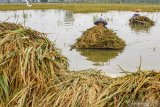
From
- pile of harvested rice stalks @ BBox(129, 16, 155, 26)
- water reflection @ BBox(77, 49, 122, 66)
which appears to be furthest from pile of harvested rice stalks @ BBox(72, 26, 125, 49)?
pile of harvested rice stalks @ BBox(129, 16, 155, 26)

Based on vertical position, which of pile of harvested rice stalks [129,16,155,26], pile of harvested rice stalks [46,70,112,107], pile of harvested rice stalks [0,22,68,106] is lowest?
pile of harvested rice stalks [129,16,155,26]

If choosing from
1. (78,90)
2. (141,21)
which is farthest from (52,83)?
(141,21)

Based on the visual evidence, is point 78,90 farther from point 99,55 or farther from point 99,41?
point 99,41

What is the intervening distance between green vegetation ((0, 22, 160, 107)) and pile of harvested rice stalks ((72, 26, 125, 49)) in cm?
696

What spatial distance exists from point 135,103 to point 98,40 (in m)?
8.15

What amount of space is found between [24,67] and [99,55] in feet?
21.8

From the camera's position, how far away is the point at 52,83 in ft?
16.3

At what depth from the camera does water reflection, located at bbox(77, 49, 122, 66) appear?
10.8m

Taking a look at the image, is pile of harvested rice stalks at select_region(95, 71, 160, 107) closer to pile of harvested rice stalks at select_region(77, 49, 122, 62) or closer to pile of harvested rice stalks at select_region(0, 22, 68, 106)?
pile of harvested rice stalks at select_region(0, 22, 68, 106)

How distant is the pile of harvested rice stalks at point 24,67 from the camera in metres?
4.84

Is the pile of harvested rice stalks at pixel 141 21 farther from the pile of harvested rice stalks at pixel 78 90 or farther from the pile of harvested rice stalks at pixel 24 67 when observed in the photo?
the pile of harvested rice stalks at pixel 78 90

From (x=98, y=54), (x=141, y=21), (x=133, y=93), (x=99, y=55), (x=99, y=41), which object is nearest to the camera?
(x=133, y=93)

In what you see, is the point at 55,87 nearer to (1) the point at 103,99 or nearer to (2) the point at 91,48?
(1) the point at 103,99

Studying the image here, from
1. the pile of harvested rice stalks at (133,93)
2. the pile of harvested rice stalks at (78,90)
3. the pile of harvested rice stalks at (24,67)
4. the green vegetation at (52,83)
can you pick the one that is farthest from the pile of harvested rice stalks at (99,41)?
the pile of harvested rice stalks at (133,93)
